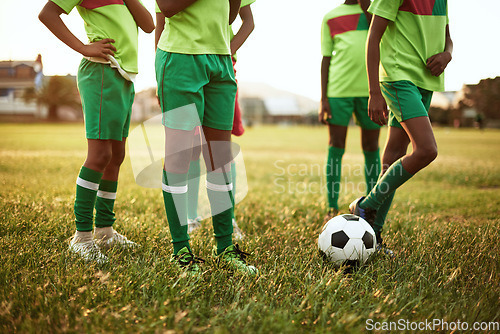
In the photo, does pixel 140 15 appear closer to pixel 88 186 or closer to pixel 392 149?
pixel 88 186

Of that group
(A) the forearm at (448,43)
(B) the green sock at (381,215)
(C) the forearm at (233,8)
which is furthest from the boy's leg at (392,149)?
(C) the forearm at (233,8)

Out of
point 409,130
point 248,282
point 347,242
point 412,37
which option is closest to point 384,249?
point 347,242

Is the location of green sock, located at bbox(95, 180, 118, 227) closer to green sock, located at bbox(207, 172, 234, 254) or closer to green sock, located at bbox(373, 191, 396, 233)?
green sock, located at bbox(207, 172, 234, 254)

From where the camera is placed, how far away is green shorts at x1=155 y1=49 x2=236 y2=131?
204 centimetres

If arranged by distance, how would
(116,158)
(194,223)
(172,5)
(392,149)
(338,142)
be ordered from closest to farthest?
(172,5), (116,158), (392,149), (194,223), (338,142)

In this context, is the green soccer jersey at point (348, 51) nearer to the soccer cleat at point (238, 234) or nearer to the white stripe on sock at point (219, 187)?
the soccer cleat at point (238, 234)

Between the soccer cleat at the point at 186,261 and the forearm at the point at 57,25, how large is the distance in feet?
4.55

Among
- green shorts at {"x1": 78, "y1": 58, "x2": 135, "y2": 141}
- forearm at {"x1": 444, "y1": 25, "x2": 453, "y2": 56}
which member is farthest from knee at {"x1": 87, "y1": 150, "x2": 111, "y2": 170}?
forearm at {"x1": 444, "y1": 25, "x2": 453, "y2": 56}

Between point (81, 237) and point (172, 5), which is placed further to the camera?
point (81, 237)

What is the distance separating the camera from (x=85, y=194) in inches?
95.1

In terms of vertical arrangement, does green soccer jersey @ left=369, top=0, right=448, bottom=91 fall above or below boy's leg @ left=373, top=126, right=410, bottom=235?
above

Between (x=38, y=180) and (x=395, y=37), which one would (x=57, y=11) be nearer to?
(x=395, y=37)

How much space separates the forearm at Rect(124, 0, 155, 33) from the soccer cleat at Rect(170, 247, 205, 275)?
1.58 meters

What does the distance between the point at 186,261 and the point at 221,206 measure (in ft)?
1.28
